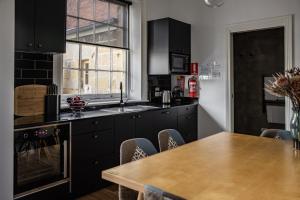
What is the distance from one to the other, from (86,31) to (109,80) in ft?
2.57

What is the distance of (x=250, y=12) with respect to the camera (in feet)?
13.4

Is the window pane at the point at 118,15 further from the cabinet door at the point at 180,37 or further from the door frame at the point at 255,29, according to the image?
the door frame at the point at 255,29

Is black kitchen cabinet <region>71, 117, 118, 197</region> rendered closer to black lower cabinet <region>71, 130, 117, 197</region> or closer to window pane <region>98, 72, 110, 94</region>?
black lower cabinet <region>71, 130, 117, 197</region>

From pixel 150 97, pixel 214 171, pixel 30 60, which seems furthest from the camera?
pixel 150 97

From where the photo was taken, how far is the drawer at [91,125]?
8.85 feet

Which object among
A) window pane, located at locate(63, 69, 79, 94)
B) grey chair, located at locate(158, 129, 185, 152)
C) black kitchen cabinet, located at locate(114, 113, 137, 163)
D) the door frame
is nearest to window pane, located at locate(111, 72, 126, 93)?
window pane, located at locate(63, 69, 79, 94)

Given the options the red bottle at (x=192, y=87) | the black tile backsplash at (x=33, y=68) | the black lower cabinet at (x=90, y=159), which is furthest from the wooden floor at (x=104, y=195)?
the red bottle at (x=192, y=87)

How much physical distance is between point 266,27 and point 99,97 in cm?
264

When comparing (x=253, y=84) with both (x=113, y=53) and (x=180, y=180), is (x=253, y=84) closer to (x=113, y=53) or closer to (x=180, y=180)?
(x=113, y=53)

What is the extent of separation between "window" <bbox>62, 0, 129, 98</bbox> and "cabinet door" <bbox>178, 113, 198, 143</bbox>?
1.04 metres

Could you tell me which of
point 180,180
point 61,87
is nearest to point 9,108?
point 61,87

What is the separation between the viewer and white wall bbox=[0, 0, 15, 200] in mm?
2193

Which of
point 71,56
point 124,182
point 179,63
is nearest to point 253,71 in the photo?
point 179,63

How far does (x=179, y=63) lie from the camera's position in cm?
452
